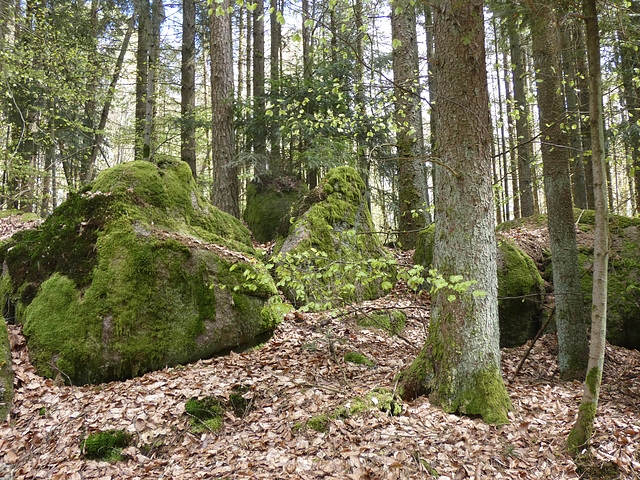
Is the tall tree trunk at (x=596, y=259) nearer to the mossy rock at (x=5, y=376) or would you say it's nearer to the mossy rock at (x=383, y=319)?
the mossy rock at (x=383, y=319)

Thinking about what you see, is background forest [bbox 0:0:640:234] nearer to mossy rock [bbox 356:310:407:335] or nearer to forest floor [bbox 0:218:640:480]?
mossy rock [bbox 356:310:407:335]

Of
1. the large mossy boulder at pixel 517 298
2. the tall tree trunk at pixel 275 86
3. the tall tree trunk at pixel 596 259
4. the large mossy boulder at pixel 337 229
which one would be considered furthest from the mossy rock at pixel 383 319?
the tall tree trunk at pixel 275 86

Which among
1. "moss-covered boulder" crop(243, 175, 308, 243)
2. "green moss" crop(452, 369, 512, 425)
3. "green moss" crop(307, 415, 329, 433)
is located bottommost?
"green moss" crop(307, 415, 329, 433)

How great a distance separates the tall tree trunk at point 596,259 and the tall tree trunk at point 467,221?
2.31 ft

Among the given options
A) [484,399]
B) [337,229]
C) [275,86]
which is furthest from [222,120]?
[484,399]

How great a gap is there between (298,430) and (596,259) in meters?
3.09

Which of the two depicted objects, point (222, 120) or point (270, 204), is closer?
point (222, 120)

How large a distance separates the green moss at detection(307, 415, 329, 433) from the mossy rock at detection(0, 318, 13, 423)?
10.2ft

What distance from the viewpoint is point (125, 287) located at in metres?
4.82

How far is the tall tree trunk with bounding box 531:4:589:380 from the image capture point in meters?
4.91

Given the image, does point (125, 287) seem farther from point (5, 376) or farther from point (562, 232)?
point (562, 232)

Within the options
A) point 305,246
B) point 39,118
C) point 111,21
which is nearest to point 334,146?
point 305,246

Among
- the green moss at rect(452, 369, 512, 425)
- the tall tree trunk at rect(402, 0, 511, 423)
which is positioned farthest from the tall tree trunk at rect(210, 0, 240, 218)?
the green moss at rect(452, 369, 512, 425)

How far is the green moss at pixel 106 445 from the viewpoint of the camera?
327cm
